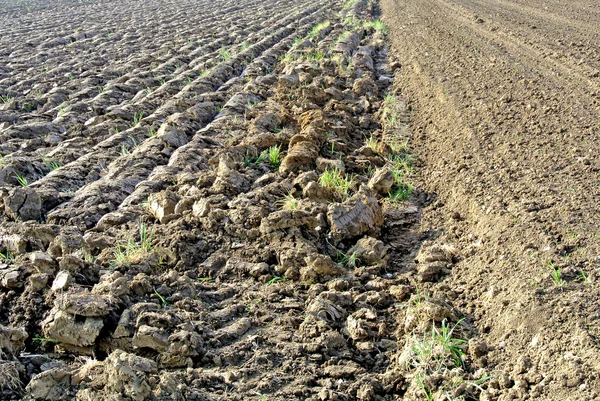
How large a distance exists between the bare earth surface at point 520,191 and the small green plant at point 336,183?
598 millimetres

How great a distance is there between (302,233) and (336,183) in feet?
2.20

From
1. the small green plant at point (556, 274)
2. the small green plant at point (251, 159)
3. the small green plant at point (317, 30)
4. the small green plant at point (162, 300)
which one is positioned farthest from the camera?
the small green plant at point (317, 30)

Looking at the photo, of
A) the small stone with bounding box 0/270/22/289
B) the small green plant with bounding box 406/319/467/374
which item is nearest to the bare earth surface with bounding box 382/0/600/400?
the small green plant with bounding box 406/319/467/374

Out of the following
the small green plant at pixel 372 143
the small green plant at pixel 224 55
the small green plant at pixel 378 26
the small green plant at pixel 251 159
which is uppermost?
the small green plant at pixel 224 55

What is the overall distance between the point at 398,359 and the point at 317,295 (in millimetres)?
623

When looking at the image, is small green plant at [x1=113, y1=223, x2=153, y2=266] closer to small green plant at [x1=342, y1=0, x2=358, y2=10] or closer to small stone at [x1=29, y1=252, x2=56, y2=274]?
small stone at [x1=29, y1=252, x2=56, y2=274]

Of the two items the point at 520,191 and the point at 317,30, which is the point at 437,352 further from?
the point at 317,30

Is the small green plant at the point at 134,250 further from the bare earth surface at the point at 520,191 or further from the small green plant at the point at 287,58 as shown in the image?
the small green plant at the point at 287,58

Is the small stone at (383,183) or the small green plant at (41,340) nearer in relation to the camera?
the small green plant at (41,340)

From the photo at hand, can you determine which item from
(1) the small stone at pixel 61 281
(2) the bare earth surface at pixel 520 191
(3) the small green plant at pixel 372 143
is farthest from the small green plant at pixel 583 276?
(1) the small stone at pixel 61 281

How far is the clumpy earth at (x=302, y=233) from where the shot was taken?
2.56 meters

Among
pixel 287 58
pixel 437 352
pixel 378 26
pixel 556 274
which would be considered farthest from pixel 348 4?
pixel 437 352

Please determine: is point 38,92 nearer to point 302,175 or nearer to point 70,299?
point 302,175

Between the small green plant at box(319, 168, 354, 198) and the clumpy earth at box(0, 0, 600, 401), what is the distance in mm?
18
